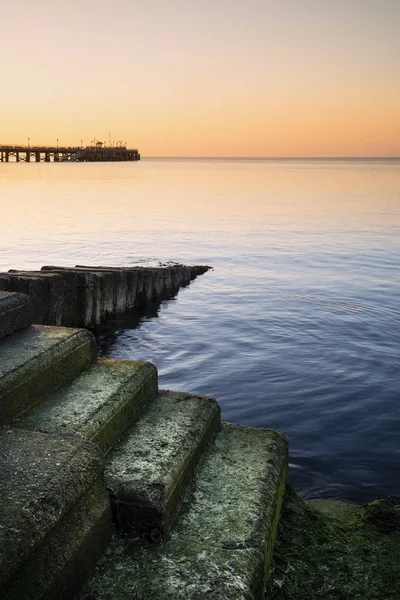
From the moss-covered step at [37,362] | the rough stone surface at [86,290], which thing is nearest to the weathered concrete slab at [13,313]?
the moss-covered step at [37,362]

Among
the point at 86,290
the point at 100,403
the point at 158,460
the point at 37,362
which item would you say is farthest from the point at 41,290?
the point at 158,460

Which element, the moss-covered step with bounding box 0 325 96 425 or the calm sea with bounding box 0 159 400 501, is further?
the calm sea with bounding box 0 159 400 501

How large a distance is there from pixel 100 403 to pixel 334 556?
1.87 meters

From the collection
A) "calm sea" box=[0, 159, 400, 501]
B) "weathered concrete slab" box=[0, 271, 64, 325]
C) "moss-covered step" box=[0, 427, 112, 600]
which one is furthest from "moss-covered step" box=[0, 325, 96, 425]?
"weathered concrete slab" box=[0, 271, 64, 325]

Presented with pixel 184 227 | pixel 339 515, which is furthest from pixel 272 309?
pixel 184 227

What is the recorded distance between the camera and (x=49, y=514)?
8.66ft

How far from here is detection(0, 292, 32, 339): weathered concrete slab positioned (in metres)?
4.43

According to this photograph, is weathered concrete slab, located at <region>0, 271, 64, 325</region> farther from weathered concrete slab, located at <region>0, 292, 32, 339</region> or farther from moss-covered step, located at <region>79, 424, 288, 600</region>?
moss-covered step, located at <region>79, 424, 288, 600</region>

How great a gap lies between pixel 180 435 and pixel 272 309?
42.0ft

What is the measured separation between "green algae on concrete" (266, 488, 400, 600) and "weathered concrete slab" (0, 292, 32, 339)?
255 centimetres

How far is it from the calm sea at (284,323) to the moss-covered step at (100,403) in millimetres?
3008

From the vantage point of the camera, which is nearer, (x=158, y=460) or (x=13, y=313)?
(x=158, y=460)

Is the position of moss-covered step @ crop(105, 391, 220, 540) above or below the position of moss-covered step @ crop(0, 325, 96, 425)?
below

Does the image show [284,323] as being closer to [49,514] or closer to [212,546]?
[212,546]
